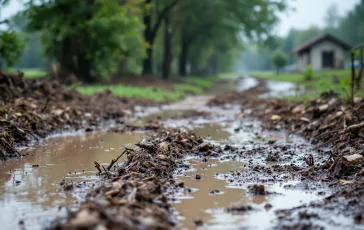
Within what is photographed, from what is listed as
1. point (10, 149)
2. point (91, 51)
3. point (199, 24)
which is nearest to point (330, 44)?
point (199, 24)

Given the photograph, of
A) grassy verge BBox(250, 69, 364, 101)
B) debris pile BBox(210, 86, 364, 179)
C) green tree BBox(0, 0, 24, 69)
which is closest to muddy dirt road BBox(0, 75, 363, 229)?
debris pile BBox(210, 86, 364, 179)

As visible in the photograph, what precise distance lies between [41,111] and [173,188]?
6666 mm

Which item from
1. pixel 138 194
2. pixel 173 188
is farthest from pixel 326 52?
pixel 138 194

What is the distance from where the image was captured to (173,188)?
16.8 feet

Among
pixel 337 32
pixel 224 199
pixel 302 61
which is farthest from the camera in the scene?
pixel 337 32

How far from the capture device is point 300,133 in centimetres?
971

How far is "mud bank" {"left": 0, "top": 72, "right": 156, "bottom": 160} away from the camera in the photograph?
833cm

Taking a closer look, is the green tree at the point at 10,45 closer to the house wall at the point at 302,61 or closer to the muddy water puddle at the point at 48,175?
the muddy water puddle at the point at 48,175

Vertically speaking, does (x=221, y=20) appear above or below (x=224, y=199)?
above

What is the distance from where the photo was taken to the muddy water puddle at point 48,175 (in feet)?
13.9

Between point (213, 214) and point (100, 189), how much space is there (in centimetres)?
124

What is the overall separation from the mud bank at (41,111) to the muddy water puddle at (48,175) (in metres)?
0.45

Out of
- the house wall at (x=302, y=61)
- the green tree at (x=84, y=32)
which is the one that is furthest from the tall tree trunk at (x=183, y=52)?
the green tree at (x=84, y=32)

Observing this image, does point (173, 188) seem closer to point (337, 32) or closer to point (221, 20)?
point (221, 20)
